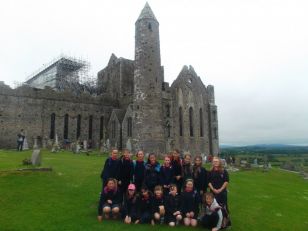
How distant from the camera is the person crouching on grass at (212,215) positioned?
9812 mm

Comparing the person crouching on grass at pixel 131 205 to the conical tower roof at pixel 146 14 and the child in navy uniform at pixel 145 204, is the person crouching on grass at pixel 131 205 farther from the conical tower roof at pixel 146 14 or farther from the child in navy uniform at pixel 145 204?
the conical tower roof at pixel 146 14

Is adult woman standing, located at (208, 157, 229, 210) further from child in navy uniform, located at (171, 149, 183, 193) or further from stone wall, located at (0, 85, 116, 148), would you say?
stone wall, located at (0, 85, 116, 148)

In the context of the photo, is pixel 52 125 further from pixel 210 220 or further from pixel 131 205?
pixel 210 220

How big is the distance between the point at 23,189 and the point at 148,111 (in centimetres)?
1975

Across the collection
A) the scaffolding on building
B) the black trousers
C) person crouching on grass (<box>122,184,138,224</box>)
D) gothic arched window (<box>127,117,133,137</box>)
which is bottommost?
the black trousers

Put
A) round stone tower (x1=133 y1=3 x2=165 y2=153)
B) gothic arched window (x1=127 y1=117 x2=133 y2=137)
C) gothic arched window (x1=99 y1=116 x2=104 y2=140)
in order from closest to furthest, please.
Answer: round stone tower (x1=133 y1=3 x2=165 y2=153) → gothic arched window (x1=127 y1=117 x2=133 y2=137) → gothic arched window (x1=99 y1=116 x2=104 y2=140)

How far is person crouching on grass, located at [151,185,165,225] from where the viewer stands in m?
10.2

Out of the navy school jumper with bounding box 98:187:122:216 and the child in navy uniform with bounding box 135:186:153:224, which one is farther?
the navy school jumper with bounding box 98:187:122:216

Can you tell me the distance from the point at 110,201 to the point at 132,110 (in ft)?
92.6

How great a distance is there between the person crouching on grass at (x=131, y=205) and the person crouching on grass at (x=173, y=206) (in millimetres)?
978

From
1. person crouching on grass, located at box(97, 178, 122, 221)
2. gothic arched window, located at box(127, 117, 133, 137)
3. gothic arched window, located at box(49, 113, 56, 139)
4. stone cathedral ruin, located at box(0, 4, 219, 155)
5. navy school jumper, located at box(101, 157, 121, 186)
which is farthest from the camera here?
gothic arched window, located at box(49, 113, 56, 139)

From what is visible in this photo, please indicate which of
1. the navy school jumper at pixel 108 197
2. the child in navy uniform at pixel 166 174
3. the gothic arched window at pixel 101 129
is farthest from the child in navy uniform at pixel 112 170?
the gothic arched window at pixel 101 129

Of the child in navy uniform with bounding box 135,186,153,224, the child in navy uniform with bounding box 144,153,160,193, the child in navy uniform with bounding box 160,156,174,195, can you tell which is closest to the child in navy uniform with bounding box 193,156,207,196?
the child in navy uniform with bounding box 160,156,174,195

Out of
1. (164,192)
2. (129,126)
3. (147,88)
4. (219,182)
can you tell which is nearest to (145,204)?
(164,192)
